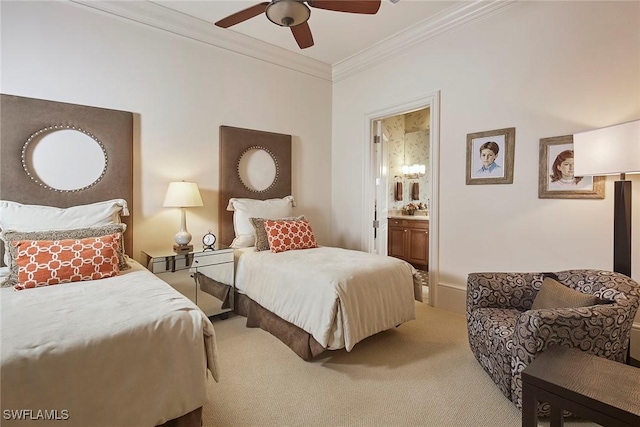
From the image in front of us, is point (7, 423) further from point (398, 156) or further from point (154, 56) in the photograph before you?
point (398, 156)

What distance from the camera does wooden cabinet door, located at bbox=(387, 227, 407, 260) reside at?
5.28 m

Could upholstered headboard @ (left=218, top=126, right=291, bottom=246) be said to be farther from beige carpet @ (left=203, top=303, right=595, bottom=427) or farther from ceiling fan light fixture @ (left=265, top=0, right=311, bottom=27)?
ceiling fan light fixture @ (left=265, top=0, right=311, bottom=27)

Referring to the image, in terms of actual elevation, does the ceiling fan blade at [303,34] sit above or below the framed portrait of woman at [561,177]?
above

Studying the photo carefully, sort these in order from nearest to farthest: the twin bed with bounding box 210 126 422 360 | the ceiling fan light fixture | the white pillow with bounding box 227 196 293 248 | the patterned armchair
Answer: the patterned armchair < the ceiling fan light fixture < the twin bed with bounding box 210 126 422 360 < the white pillow with bounding box 227 196 293 248

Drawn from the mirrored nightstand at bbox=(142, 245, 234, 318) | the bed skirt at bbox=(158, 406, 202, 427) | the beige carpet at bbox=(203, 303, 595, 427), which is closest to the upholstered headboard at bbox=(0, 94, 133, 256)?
the mirrored nightstand at bbox=(142, 245, 234, 318)

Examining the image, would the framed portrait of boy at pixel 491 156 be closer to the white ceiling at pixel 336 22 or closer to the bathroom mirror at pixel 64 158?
the white ceiling at pixel 336 22

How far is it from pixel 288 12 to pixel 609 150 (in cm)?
215

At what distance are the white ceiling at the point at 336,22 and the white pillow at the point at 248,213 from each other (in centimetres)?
189

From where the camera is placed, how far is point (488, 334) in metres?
1.94

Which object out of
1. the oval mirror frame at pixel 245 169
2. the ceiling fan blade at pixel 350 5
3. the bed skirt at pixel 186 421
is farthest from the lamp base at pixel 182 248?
the ceiling fan blade at pixel 350 5

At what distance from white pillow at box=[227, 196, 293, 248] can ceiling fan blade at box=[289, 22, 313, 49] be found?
1685 millimetres

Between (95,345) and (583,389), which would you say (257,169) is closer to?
(95,345)

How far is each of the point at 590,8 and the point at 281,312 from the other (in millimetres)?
3372

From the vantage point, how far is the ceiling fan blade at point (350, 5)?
2.01 metres
